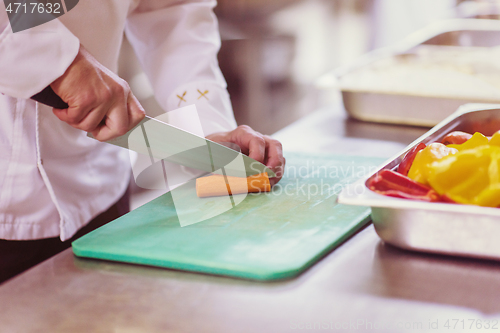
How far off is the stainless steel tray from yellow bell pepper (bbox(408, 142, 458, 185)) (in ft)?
0.23

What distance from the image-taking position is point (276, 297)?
23.9 inches

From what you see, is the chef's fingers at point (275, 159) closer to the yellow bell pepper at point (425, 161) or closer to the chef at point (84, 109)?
the chef at point (84, 109)

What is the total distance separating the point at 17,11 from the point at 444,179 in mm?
645

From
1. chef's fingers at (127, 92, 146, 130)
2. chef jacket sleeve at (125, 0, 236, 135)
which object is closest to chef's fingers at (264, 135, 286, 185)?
chef jacket sleeve at (125, 0, 236, 135)

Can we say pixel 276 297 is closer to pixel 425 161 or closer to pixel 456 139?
pixel 425 161

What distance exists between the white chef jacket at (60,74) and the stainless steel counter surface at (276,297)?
0.26 meters

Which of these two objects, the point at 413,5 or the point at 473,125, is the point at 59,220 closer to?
the point at 473,125

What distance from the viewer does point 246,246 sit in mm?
710

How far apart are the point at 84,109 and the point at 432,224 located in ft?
1.64

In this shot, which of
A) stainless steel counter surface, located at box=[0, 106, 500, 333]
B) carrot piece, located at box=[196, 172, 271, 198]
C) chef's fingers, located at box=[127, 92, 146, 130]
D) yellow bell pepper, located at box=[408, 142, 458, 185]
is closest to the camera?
stainless steel counter surface, located at box=[0, 106, 500, 333]

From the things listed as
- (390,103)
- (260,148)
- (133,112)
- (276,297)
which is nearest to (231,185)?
(260,148)

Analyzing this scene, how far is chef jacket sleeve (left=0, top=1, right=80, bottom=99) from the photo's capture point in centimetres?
72

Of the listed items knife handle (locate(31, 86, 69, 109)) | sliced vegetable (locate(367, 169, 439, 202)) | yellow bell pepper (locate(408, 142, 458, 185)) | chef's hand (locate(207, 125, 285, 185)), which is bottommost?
chef's hand (locate(207, 125, 285, 185))

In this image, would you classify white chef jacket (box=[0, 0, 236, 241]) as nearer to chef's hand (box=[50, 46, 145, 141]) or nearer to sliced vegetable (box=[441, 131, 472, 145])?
chef's hand (box=[50, 46, 145, 141])
